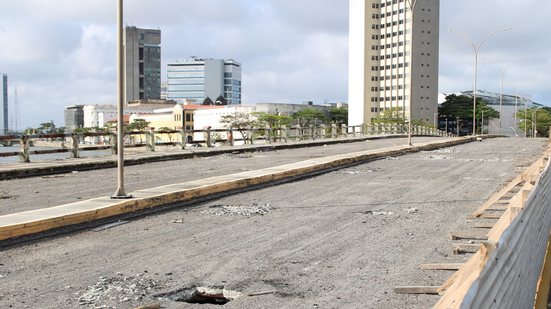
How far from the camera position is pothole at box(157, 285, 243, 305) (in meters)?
5.96

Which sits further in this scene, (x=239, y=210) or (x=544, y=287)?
(x=239, y=210)

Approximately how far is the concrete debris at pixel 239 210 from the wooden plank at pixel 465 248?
423cm

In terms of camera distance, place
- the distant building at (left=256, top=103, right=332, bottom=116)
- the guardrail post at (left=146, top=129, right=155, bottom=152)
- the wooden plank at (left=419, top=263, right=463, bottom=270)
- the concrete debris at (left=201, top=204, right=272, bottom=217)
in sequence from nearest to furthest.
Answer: the wooden plank at (left=419, top=263, right=463, bottom=270) < the concrete debris at (left=201, top=204, right=272, bottom=217) < the guardrail post at (left=146, top=129, right=155, bottom=152) < the distant building at (left=256, top=103, right=332, bottom=116)

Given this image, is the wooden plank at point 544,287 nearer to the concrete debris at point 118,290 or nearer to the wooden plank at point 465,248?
the wooden plank at point 465,248

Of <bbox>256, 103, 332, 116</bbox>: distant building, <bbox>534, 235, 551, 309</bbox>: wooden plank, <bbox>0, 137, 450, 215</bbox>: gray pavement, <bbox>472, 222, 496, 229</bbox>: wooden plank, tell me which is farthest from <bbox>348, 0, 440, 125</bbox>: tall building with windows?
<bbox>534, 235, 551, 309</bbox>: wooden plank

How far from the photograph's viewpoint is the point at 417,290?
6.12 metres

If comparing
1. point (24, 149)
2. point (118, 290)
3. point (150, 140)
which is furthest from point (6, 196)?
point (150, 140)

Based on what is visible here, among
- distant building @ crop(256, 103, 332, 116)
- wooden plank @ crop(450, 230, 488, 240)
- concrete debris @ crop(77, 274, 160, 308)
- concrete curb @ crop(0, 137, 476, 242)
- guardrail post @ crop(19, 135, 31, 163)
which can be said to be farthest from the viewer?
distant building @ crop(256, 103, 332, 116)

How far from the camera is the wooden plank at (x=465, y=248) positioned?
7.93 meters

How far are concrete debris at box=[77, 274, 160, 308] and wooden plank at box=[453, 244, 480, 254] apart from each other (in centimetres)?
416

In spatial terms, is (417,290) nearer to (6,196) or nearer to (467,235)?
(467,235)

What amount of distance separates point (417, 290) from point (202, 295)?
233 centimetres

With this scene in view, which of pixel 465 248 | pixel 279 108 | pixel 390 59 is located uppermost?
pixel 390 59

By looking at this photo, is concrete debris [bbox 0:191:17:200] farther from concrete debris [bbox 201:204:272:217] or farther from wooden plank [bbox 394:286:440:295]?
wooden plank [bbox 394:286:440:295]
